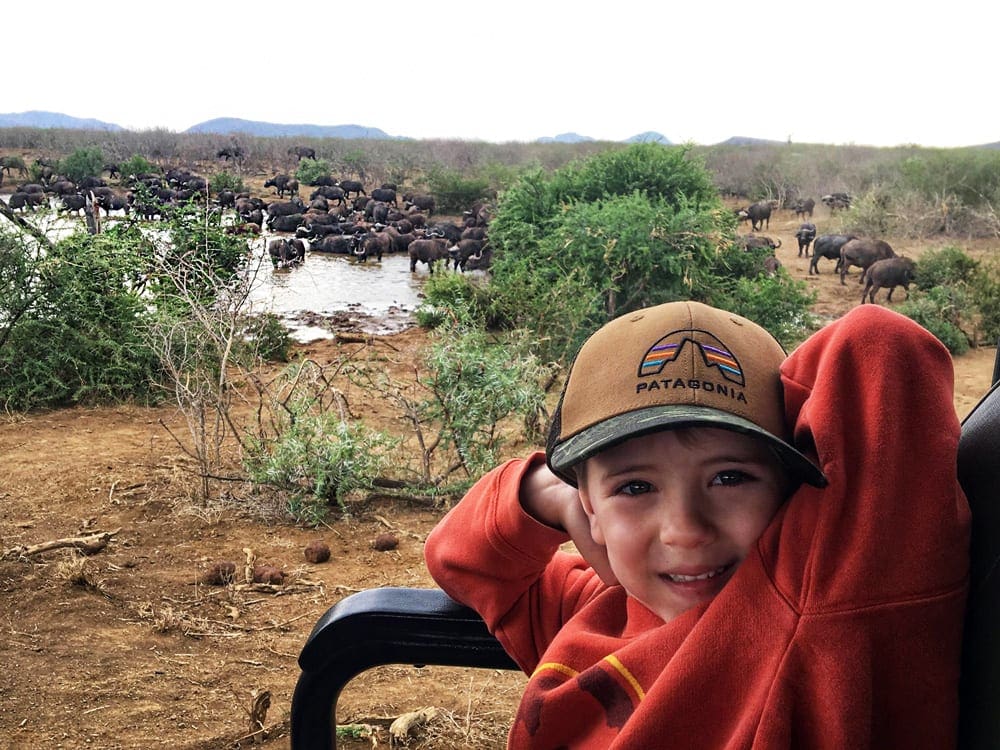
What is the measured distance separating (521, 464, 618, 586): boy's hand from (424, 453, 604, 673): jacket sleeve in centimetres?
1

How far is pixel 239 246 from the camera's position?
32.5ft

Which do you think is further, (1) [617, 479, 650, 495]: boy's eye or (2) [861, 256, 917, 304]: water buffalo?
(2) [861, 256, 917, 304]: water buffalo

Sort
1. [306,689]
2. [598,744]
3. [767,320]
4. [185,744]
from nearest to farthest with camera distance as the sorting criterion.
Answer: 1. [598,744]
2. [306,689]
3. [185,744]
4. [767,320]

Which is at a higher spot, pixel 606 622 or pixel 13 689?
pixel 606 622

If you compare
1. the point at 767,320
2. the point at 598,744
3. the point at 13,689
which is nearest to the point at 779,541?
the point at 598,744

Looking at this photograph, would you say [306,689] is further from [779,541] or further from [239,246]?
[239,246]

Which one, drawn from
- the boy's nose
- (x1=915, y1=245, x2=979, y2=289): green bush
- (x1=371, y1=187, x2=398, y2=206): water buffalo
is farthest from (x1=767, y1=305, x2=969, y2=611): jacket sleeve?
(x1=371, y1=187, x2=398, y2=206): water buffalo

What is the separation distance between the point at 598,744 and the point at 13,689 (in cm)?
279

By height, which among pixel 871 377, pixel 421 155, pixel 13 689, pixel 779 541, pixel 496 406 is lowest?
pixel 13 689

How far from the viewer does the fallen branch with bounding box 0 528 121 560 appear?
416cm

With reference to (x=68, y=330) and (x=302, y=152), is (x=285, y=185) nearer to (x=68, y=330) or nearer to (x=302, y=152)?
(x=302, y=152)

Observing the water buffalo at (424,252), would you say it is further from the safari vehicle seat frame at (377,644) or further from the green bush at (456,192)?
the safari vehicle seat frame at (377,644)

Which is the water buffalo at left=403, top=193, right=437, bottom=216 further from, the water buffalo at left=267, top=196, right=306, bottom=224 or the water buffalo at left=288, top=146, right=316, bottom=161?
the water buffalo at left=288, top=146, right=316, bottom=161

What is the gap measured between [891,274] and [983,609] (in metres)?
13.3
